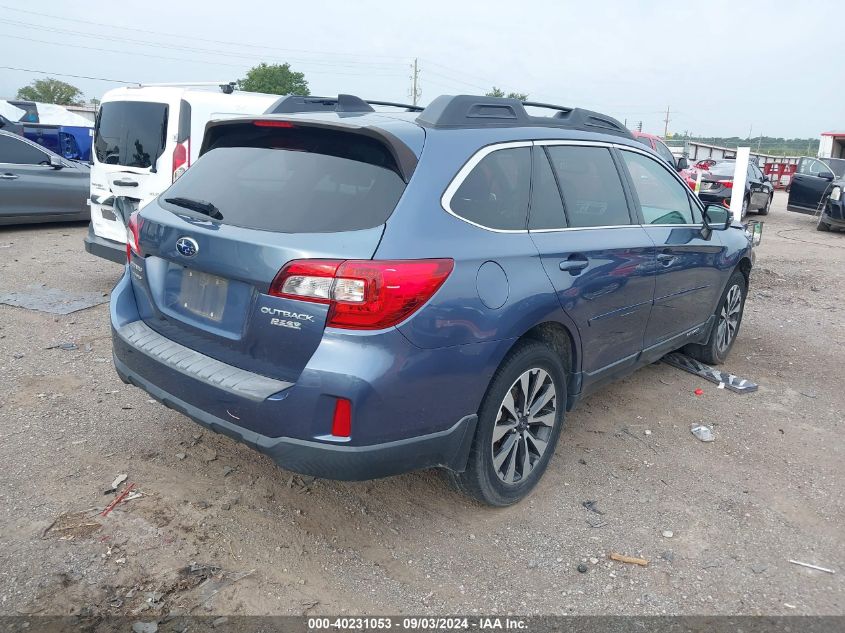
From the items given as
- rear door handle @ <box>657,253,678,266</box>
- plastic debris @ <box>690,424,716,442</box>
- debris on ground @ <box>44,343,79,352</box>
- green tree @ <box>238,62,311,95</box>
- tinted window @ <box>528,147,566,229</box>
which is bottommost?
plastic debris @ <box>690,424,716,442</box>

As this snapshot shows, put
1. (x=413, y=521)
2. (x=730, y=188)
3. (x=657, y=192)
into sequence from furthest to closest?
(x=730, y=188) → (x=657, y=192) → (x=413, y=521)

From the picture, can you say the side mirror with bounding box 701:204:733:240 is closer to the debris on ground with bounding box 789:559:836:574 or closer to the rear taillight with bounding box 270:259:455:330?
the debris on ground with bounding box 789:559:836:574

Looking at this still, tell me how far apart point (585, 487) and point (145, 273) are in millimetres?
2445

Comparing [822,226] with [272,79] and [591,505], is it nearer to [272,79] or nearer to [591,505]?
[591,505]

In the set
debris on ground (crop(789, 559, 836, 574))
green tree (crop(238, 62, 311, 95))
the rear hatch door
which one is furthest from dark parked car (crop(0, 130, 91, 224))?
green tree (crop(238, 62, 311, 95))

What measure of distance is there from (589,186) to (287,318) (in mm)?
1942

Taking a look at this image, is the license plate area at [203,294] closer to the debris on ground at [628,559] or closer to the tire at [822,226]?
the debris on ground at [628,559]

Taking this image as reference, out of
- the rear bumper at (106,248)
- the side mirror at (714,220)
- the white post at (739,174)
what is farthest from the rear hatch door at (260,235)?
the white post at (739,174)

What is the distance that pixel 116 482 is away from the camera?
3.29 m

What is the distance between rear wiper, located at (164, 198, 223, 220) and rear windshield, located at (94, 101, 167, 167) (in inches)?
137

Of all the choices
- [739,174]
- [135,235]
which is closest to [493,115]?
[135,235]

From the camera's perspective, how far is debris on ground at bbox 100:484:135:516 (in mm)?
3049

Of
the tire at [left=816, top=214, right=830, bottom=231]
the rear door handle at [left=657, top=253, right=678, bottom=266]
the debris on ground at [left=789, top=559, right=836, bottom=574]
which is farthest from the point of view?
the tire at [left=816, top=214, right=830, bottom=231]

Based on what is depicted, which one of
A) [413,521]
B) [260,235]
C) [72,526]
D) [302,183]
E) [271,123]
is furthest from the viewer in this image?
[413,521]
